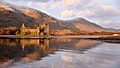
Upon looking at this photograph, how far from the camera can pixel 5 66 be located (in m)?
27.5

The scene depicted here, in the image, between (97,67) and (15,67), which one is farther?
(97,67)

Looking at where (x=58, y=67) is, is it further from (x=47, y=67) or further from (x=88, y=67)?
(x=88, y=67)

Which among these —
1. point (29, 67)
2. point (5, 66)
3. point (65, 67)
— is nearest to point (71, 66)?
point (65, 67)

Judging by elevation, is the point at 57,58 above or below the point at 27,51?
below

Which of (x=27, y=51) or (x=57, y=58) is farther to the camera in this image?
(x=27, y=51)

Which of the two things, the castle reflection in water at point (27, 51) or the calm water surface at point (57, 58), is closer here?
the calm water surface at point (57, 58)

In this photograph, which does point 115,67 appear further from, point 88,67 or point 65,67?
point 65,67

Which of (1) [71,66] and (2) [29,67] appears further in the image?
(1) [71,66]

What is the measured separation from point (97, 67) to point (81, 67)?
6.88ft

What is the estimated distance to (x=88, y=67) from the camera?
28.1 meters

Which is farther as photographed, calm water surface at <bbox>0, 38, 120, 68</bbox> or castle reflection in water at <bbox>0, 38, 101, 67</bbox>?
castle reflection in water at <bbox>0, 38, 101, 67</bbox>

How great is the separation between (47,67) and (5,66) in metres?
5.01

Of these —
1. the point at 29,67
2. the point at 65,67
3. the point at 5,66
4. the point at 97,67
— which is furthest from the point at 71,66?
the point at 5,66

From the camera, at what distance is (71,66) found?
94.0 ft
